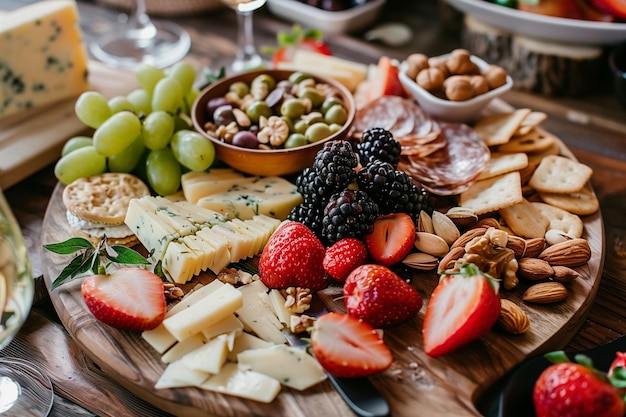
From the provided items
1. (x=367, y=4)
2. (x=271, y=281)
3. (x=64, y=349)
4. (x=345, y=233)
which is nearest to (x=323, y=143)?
(x=345, y=233)

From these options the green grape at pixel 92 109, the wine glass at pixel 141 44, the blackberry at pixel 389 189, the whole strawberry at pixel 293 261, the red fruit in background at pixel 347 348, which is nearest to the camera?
the red fruit in background at pixel 347 348

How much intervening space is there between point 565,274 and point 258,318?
2.10 feet

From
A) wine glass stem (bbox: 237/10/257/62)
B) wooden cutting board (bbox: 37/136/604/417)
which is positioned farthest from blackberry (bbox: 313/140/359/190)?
wine glass stem (bbox: 237/10/257/62)

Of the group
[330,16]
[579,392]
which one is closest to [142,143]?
[330,16]

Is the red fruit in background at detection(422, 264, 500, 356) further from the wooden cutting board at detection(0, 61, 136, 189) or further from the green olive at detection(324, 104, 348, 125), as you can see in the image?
the wooden cutting board at detection(0, 61, 136, 189)

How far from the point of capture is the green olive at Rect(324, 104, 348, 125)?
1707mm

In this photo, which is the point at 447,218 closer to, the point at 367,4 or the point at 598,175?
the point at 598,175

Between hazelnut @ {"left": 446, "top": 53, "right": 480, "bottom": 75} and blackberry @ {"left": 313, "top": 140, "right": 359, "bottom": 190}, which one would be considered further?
hazelnut @ {"left": 446, "top": 53, "right": 480, "bottom": 75}

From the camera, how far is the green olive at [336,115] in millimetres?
1707

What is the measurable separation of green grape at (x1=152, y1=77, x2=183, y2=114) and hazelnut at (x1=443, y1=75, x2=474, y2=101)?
0.73 m

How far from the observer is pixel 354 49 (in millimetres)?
2439

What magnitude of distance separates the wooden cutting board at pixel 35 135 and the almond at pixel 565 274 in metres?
1.35

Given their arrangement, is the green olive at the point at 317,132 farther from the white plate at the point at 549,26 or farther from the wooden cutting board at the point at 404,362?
the white plate at the point at 549,26

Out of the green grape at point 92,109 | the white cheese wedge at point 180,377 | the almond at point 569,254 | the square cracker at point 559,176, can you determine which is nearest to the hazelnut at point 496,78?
the square cracker at point 559,176
